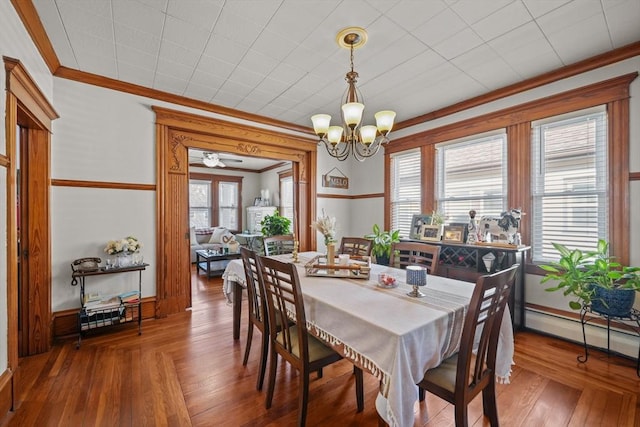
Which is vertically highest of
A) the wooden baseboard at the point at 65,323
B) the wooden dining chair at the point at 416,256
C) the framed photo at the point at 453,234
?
the framed photo at the point at 453,234

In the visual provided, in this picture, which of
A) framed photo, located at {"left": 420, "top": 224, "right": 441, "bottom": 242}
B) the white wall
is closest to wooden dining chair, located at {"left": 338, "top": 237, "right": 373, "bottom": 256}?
framed photo, located at {"left": 420, "top": 224, "right": 441, "bottom": 242}

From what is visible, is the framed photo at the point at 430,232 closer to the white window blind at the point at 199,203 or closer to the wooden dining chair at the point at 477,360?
the wooden dining chair at the point at 477,360

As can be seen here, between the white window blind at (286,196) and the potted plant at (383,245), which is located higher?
the white window blind at (286,196)

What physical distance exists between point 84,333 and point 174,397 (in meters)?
1.65

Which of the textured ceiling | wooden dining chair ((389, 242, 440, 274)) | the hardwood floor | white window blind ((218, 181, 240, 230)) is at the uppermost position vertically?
the textured ceiling

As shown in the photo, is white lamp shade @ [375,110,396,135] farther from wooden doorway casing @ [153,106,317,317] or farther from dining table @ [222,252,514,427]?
wooden doorway casing @ [153,106,317,317]

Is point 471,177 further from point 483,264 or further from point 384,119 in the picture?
point 384,119

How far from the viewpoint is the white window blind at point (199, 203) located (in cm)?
759

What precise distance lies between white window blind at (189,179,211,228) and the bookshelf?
4.75m

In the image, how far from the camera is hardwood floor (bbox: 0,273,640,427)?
1.74 meters

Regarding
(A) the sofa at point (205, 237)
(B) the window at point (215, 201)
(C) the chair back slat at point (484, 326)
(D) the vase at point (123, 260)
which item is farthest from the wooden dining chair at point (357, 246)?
(B) the window at point (215, 201)

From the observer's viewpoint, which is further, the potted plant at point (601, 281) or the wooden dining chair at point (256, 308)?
the potted plant at point (601, 281)

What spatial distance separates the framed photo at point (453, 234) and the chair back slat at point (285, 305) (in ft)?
7.37

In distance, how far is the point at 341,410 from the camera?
1814mm
